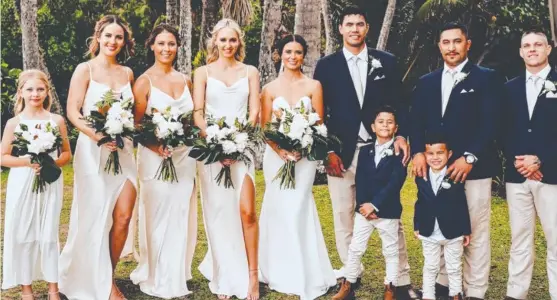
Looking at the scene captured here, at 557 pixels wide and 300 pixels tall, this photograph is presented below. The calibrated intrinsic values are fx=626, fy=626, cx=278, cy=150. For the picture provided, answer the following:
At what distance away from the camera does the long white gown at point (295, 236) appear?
19.3 ft

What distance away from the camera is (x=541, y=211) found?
5293mm

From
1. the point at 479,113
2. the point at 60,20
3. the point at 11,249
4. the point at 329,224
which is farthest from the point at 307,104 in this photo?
the point at 60,20

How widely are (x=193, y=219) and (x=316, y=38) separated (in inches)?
217

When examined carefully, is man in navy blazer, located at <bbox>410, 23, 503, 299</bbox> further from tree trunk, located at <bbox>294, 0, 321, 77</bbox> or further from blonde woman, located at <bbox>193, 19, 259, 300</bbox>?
tree trunk, located at <bbox>294, 0, 321, 77</bbox>

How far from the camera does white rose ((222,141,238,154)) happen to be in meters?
5.41

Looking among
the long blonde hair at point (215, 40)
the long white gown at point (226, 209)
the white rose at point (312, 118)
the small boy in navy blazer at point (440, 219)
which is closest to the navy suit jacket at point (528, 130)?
the small boy in navy blazer at point (440, 219)

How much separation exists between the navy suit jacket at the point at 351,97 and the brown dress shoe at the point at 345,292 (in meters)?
1.09

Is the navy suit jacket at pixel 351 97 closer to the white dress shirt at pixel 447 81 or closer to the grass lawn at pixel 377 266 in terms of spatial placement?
the white dress shirt at pixel 447 81

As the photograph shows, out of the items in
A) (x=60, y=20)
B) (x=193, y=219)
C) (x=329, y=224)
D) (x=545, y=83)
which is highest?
(x=60, y=20)

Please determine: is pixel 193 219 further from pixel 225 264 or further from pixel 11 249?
pixel 11 249

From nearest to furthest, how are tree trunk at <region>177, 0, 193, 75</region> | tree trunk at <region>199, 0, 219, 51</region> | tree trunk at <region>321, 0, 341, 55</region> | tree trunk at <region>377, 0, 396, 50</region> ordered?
tree trunk at <region>177, 0, 193, 75</region>
tree trunk at <region>321, 0, 341, 55</region>
tree trunk at <region>199, 0, 219, 51</region>
tree trunk at <region>377, 0, 396, 50</region>

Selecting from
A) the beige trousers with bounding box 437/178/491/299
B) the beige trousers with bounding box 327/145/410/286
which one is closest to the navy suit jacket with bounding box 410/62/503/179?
the beige trousers with bounding box 437/178/491/299

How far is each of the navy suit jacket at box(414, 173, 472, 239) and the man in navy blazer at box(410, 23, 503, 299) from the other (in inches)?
5.0

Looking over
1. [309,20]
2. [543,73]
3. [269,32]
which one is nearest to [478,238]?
[543,73]
